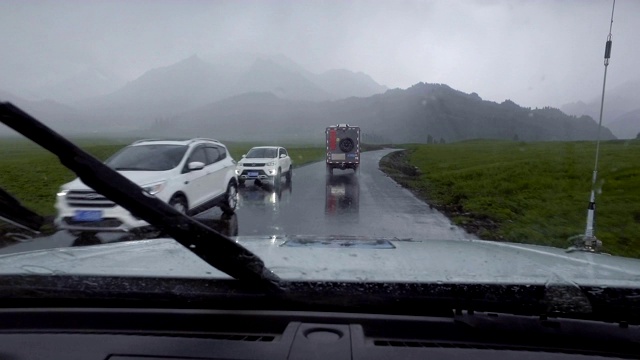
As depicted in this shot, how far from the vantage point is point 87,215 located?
24.1 ft

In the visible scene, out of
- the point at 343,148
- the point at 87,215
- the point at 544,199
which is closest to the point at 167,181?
the point at 87,215

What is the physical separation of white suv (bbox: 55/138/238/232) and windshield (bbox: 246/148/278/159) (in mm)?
9088

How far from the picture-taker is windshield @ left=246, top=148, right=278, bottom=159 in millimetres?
21969

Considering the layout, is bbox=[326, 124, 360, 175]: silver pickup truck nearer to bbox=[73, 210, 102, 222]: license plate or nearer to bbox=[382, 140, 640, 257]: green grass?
bbox=[382, 140, 640, 257]: green grass

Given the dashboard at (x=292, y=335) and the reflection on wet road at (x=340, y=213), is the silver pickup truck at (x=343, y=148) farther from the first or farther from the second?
the dashboard at (x=292, y=335)

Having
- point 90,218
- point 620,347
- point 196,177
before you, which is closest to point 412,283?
point 620,347

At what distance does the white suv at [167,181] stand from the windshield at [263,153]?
909 cm

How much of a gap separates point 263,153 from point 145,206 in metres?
20.0

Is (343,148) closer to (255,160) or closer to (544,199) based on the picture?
(255,160)

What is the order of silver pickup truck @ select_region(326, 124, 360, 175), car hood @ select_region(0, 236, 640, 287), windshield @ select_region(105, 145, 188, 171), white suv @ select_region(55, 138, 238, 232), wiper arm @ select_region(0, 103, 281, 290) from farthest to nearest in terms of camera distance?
silver pickup truck @ select_region(326, 124, 360, 175), windshield @ select_region(105, 145, 188, 171), white suv @ select_region(55, 138, 238, 232), car hood @ select_region(0, 236, 640, 287), wiper arm @ select_region(0, 103, 281, 290)

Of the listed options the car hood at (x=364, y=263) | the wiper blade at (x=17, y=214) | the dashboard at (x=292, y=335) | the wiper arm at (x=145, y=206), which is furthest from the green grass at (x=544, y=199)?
the wiper blade at (x=17, y=214)

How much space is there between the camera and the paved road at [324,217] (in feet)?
32.6

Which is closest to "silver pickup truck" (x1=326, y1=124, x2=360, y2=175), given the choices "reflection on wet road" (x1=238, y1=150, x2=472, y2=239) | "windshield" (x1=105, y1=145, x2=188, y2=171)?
"reflection on wet road" (x1=238, y1=150, x2=472, y2=239)

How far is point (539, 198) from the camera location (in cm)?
1723
